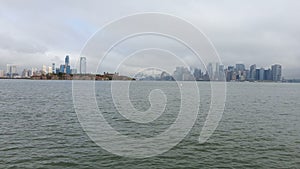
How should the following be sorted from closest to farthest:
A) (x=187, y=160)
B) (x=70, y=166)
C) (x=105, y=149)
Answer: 1. (x=70, y=166)
2. (x=187, y=160)
3. (x=105, y=149)

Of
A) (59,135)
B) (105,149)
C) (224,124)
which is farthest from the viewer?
(224,124)

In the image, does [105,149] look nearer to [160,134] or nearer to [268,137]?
[160,134]

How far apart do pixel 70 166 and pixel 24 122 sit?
15.8m

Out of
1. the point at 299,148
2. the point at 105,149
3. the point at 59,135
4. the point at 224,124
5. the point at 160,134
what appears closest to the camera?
the point at 105,149

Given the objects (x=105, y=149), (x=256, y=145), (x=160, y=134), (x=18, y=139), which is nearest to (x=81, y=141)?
(x=105, y=149)

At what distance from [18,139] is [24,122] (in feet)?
26.1

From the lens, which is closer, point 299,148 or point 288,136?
point 299,148

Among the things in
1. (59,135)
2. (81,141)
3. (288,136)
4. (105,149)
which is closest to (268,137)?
(288,136)

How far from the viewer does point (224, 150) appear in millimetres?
19875

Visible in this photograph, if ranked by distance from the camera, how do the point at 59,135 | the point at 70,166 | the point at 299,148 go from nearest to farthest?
the point at 70,166
the point at 299,148
the point at 59,135

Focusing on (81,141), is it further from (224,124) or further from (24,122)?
(224,124)

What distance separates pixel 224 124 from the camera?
30.6 metres

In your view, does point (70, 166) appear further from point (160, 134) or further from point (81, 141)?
point (160, 134)

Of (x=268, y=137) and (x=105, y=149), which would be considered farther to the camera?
(x=268, y=137)
